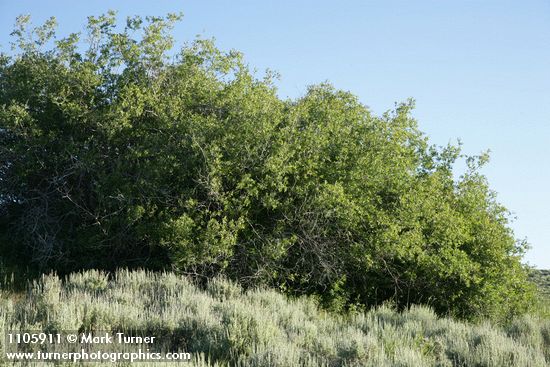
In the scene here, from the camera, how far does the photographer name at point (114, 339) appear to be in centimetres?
975

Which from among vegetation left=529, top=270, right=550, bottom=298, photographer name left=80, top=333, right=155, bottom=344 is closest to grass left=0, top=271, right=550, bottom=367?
photographer name left=80, top=333, right=155, bottom=344

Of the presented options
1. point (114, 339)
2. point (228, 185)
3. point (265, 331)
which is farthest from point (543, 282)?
point (114, 339)

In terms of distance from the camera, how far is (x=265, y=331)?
1038cm

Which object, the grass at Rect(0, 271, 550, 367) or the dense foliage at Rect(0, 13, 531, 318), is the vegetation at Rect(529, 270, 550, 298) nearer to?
the dense foliage at Rect(0, 13, 531, 318)

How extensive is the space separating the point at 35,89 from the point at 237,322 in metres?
12.7

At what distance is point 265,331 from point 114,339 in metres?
2.65

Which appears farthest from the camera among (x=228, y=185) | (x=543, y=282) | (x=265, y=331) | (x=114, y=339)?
(x=543, y=282)

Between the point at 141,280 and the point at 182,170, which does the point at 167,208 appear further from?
the point at 141,280

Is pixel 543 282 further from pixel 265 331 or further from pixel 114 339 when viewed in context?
pixel 114 339

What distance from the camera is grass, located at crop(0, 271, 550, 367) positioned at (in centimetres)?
958

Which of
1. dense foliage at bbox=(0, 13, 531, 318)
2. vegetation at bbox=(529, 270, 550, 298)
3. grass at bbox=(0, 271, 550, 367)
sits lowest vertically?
vegetation at bbox=(529, 270, 550, 298)

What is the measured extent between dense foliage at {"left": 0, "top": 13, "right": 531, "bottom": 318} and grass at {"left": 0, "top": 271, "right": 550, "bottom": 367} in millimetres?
3397

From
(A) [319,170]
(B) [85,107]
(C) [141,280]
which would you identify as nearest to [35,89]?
(B) [85,107]

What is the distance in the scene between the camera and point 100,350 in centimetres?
920
